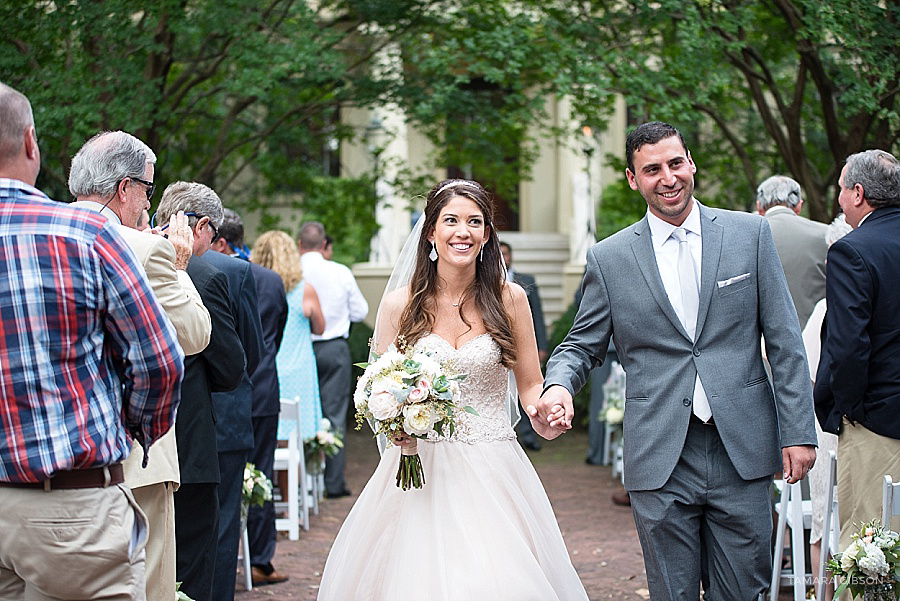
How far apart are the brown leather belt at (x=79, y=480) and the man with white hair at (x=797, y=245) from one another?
516cm

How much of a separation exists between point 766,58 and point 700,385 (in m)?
8.62

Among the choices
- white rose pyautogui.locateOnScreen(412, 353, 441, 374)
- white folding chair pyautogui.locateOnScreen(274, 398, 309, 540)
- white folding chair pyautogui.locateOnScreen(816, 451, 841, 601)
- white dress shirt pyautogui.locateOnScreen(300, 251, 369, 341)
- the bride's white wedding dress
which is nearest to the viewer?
the bride's white wedding dress

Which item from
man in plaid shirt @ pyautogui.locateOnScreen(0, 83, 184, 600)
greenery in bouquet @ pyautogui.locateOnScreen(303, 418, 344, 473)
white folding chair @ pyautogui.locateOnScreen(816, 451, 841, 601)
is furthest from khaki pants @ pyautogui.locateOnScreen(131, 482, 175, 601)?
greenery in bouquet @ pyautogui.locateOnScreen(303, 418, 344, 473)

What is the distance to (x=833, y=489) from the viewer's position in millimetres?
5723

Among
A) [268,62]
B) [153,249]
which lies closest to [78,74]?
[268,62]

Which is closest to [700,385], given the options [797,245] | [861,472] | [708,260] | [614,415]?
[708,260]

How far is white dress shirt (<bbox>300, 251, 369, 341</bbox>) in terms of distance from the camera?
10.4 meters

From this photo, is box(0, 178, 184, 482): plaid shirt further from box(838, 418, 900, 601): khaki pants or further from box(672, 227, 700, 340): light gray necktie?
box(838, 418, 900, 601): khaki pants

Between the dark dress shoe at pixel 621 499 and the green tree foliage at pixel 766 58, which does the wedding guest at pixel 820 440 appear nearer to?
the green tree foliage at pixel 766 58

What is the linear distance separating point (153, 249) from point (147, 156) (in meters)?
0.39

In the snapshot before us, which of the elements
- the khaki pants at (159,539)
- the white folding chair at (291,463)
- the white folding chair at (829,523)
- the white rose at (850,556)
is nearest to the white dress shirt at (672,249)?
the white rose at (850,556)

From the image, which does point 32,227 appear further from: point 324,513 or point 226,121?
point 226,121

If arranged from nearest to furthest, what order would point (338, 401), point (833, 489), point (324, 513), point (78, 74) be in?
point (833, 489) → point (78, 74) → point (324, 513) → point (338, 401)

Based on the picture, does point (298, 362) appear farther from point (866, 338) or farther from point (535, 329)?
point (866, 338)
